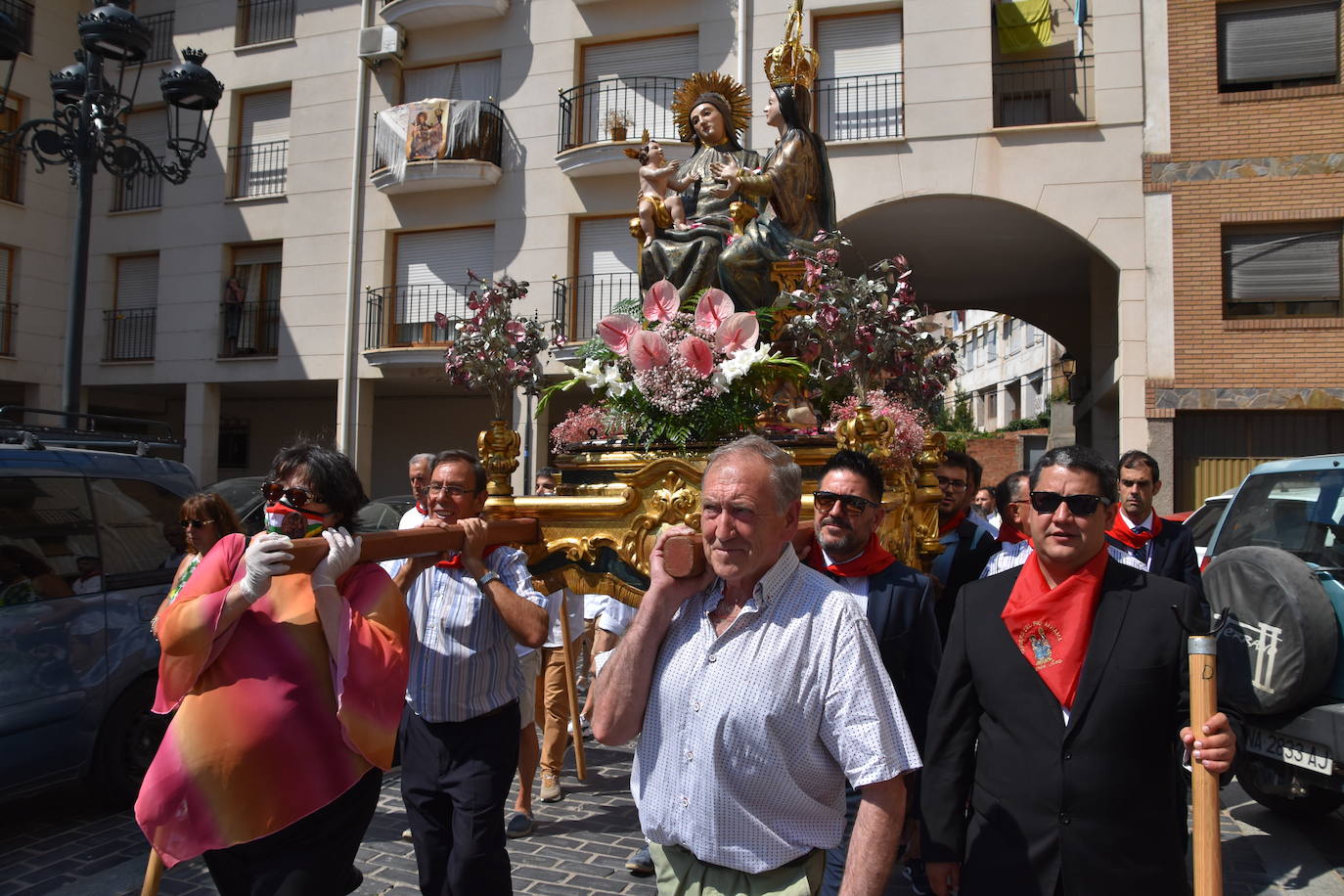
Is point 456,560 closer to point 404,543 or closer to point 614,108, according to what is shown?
point 404,543

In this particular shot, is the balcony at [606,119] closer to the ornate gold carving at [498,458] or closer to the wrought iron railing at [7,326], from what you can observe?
the wrought iron railing at [7,326]

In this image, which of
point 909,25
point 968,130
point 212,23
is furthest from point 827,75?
point 212,23

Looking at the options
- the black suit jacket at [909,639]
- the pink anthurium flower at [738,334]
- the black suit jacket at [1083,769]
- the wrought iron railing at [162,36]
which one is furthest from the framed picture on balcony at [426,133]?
the black suit jacket at [1083,769]

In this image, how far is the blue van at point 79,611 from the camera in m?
4.83

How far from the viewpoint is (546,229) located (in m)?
15.9

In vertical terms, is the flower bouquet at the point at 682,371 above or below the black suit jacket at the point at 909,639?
A: above

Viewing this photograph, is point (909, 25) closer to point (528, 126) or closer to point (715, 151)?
point (528, 126)

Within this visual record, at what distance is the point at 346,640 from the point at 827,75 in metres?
14.2

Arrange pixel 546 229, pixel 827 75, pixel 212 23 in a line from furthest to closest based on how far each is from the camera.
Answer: pixel 212 23 → pixel 546 229 → pixel 827 75

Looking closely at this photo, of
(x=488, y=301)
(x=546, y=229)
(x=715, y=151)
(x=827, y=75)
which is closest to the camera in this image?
(x=715, y=151)

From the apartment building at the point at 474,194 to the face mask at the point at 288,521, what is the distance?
34.5 feet

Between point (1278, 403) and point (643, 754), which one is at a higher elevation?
point (1278, 403)

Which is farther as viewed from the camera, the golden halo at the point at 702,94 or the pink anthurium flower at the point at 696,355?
the golden halo at the point at 702,94

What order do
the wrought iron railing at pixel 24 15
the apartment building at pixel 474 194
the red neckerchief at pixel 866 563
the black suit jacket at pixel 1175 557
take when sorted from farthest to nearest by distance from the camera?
the wrought iron railing at pixel 24 15
the apartment building at pixel 474 194
the black suit jacket at pixel 1175 557
the red neckerchief at pixel 866 563
